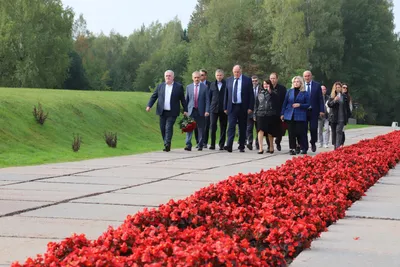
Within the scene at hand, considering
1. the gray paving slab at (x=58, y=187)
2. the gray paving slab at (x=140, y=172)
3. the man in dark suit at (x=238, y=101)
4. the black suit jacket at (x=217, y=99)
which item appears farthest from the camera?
the black suit jacket at (x=217, y=99)

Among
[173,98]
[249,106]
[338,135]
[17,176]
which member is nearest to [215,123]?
[249,106]

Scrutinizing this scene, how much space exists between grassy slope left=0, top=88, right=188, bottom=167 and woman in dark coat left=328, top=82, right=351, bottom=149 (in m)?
5.13

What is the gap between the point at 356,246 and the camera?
5.99 metres

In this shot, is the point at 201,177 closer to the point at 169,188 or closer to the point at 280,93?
the point at 169,188

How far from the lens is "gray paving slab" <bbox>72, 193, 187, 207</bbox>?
9.13 m

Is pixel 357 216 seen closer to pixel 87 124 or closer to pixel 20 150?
pixel 20 150

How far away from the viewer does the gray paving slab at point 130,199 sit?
360 inches

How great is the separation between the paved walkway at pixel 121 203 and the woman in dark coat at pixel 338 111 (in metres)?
5.62

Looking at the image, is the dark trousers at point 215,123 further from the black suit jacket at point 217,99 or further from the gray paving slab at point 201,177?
the gray paving slab at point 201,177

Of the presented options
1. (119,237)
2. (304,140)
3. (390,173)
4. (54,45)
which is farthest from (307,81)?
(54,45)

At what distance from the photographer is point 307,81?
2091 cm

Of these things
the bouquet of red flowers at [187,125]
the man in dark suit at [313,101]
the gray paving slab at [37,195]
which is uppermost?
the man in dark suit at [313,101]

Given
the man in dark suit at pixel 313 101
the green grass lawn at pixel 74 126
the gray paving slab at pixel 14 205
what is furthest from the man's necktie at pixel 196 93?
the gray paving slab at pixel 14 205

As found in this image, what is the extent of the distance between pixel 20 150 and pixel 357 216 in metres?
15.8
